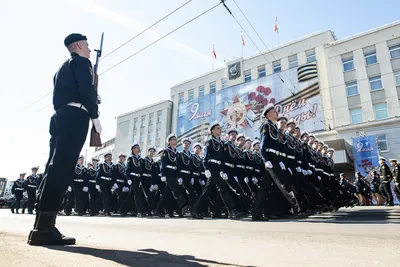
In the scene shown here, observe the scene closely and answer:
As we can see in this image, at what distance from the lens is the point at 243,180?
7.48 metres

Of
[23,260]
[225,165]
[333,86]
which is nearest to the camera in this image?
[23,260]

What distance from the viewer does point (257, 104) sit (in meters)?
28.4

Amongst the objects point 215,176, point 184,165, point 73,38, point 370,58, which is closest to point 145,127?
point 370,58

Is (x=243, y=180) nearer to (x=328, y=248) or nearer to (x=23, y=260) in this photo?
(x=328, y=248)

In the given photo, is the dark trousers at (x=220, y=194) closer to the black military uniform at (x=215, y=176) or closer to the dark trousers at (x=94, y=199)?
the black military uniform at (x=215, y=176)

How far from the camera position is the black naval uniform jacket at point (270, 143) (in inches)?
215

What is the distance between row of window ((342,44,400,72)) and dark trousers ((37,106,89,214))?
86.2 feet

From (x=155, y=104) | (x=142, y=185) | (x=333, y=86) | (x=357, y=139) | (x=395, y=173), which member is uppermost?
(x=155, y=104)

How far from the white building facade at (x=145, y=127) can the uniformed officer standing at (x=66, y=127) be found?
3502cm

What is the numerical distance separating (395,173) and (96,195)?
1156 cm

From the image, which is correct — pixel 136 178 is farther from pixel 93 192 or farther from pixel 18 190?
pixel 18 190

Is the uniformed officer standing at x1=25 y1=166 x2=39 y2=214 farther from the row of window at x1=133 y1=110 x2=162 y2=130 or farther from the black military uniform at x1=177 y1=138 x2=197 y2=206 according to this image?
the row of window at x1=133 y1=110 x2=162 y2=130

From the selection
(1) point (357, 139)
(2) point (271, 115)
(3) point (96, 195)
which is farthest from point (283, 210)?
(1) point (357, 139)

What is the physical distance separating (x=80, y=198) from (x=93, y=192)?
48cm
